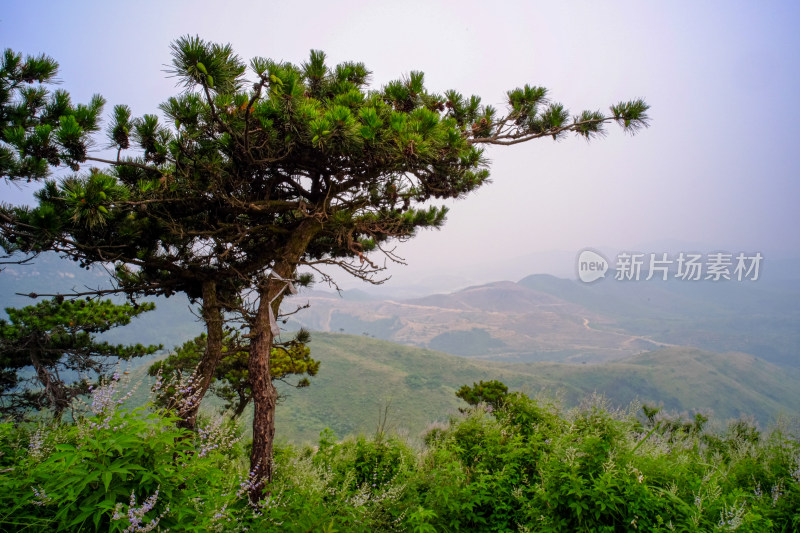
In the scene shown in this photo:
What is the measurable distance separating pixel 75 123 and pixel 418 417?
33.0m

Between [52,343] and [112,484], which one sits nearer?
[112,484]

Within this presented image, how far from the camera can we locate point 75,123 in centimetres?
336

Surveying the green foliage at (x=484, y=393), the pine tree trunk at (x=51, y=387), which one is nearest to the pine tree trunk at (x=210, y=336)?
the pine tree trunk at (x=51, y=387)

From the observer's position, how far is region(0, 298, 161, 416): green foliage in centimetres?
780

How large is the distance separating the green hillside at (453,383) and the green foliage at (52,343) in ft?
21.5

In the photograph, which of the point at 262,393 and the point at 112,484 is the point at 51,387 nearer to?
the point at 262,393

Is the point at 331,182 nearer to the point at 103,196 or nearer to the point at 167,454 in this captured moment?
the point at 103,196

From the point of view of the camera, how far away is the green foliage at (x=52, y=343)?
780 cm

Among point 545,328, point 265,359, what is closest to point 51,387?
point 265,359

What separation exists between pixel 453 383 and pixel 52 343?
41.1 m

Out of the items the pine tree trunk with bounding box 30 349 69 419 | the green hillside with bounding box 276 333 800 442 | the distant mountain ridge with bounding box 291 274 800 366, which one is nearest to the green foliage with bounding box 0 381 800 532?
the green hillside with bounding box 276 333 800 442

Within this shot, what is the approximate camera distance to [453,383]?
148ft

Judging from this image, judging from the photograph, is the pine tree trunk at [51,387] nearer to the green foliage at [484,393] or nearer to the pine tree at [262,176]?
the pine tree at [262,176]

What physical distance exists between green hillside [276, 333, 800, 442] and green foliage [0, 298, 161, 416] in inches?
257
